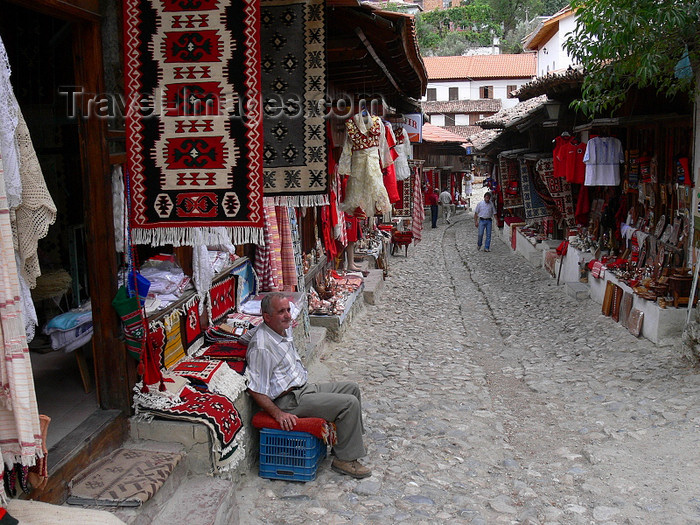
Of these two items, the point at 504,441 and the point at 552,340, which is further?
the point at 552,340

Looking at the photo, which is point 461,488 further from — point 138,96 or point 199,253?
point 138,96

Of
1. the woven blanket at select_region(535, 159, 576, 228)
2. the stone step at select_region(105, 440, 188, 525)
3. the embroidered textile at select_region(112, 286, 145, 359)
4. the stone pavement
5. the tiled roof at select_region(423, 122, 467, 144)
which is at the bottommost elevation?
the stone pavement

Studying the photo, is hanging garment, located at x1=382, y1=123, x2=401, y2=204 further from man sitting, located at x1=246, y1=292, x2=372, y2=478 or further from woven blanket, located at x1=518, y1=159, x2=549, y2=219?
woven blanket, located at x1=518, y1=159, x2=549, y2=219

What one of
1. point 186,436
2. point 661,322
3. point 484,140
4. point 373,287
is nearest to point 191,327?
point 186,436

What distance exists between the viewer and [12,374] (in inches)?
106

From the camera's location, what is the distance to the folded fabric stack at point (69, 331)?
470 cm

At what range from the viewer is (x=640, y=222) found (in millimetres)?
9961

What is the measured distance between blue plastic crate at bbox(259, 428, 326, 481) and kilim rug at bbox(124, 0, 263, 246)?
1.58m

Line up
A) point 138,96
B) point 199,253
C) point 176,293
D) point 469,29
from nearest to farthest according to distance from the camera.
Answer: point 138,96, point 176,293, point 199,253, point 469,29

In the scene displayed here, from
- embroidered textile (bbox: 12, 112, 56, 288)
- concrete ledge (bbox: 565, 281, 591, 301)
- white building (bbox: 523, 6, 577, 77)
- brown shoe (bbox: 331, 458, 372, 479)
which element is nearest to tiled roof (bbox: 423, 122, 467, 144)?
white building (bbox: 523, 6, 577, 77)

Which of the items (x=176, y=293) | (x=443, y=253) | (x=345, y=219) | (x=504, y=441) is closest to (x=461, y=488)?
(x=504, y=441)

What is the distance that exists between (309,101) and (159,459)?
8.58 feet

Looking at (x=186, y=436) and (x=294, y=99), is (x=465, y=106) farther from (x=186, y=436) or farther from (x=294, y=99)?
(x=186, y=436)

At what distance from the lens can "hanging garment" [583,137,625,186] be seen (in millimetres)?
10484
